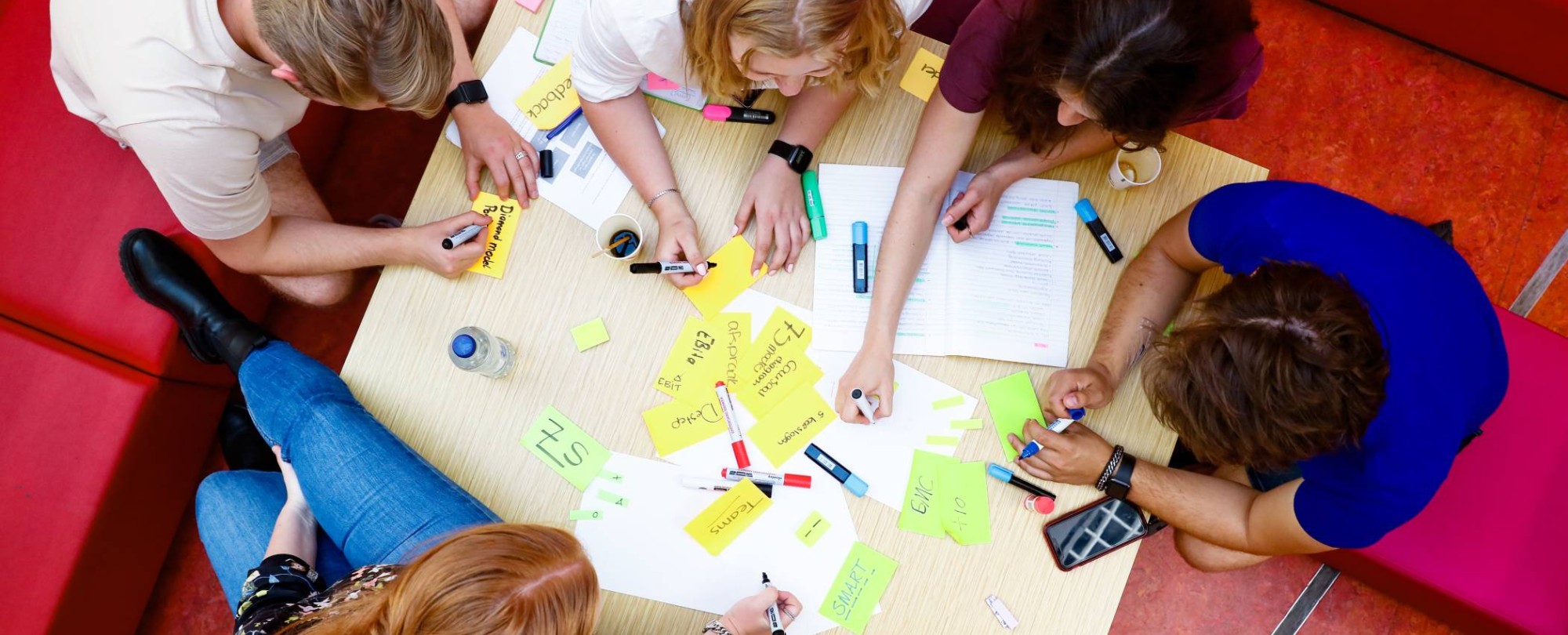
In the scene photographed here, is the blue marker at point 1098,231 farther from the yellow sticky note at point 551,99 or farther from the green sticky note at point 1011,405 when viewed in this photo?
the yellow sticky note at point 551,99

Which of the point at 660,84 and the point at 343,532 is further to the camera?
the point at 660,84

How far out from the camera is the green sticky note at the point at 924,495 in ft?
4.24

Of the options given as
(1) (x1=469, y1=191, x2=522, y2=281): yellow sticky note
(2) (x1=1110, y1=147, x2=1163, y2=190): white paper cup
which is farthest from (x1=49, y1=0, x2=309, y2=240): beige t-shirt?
(2) (x1=1110, y1=147, x2=1163, y2=190): white paper cup

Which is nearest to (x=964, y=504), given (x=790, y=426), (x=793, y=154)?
(x=790, y=426)

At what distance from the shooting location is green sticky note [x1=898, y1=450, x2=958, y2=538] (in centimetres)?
129

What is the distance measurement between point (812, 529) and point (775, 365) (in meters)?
0.27

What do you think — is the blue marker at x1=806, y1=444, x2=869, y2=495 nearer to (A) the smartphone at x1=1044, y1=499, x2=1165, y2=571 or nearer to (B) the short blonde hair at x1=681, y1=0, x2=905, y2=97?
(A) the smartphone at x1=1044, y1=499, x2=1165, y2=571

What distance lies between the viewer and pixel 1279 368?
1.11 m

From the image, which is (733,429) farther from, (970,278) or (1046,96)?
(1046,96)

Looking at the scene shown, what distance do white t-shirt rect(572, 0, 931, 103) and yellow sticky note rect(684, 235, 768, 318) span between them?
28 centimetres

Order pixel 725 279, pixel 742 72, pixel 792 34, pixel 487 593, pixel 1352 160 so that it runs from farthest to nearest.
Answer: pixel 1352 160
pixel 725 279
pixel 742 72
pixel 792 34
pixel 487 593

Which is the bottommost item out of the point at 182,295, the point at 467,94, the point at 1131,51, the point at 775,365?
the point at 182,295

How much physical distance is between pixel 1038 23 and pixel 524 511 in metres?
1.08

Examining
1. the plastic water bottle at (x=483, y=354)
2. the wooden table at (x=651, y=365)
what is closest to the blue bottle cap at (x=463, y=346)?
the plastic water bottle at (x=483, y=354)
